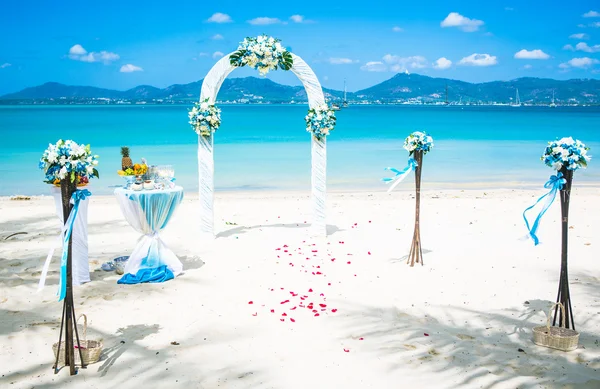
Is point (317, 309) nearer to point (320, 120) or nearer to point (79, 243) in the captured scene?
point (79, 243)

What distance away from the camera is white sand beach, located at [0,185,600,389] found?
5254 mm

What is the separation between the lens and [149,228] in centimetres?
809

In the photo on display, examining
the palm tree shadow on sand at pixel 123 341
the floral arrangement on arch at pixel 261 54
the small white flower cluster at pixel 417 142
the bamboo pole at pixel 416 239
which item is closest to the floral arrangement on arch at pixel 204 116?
the floral arrangement on arch at pixel 261 54

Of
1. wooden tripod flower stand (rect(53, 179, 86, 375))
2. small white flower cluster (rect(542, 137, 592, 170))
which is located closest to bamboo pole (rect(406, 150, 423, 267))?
small white flower cluster (rect(542, 137, 592, 170))

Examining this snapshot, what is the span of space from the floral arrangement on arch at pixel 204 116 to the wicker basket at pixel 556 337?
21.2 feet

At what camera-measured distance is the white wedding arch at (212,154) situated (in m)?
10.3

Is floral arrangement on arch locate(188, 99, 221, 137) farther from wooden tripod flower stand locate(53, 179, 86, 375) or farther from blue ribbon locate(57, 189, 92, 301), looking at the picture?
wooden tripod flower stand locate(53, 179, 86, 375)

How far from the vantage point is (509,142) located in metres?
43.1

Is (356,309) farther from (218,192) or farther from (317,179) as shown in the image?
(218,192)

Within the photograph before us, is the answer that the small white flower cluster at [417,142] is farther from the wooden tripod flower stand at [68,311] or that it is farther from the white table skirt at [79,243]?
the wooden tripod flower stand at [68,311]

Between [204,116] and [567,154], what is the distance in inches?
248

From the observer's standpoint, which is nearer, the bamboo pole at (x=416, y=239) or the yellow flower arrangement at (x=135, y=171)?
the yellow flower arrangement at (x=135, y=171)

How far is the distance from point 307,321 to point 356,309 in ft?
2.40

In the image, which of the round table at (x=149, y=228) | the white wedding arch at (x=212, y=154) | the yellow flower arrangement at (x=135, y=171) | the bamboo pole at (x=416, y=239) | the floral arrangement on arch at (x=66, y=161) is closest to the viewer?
the floral arrangement on arch at (x=66, y=161)
